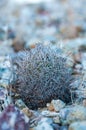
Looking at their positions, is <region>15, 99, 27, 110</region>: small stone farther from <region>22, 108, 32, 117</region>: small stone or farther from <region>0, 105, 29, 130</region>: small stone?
<region>0, 105, 29, 130</region>: small stone

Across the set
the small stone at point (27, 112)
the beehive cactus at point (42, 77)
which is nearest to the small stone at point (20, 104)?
the beehive cactus at point (42, 77)

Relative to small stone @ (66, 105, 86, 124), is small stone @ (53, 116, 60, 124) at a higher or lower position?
lower

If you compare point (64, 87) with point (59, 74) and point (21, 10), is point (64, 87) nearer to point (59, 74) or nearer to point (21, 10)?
point (59, 74)

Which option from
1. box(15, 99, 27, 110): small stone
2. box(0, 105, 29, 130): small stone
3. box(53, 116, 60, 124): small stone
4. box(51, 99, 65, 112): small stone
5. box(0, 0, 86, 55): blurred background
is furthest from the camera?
box(0, 0, 86, 55): blurred background

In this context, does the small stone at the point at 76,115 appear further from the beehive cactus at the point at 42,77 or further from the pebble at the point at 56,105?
the beehive cactus at the point at 42,77

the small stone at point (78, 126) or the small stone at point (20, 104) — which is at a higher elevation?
the small stone at point (78, 126)

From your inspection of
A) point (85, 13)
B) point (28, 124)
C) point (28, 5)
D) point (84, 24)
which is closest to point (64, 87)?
point (28, 124)

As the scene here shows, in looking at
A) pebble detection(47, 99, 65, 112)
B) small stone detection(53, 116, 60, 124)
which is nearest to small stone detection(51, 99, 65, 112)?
pebble detection(47, 99, 65, 112)
